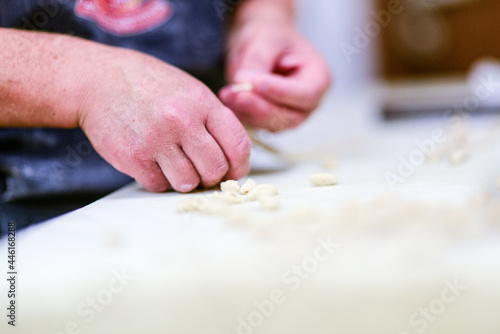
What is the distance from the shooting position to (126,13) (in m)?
0.81

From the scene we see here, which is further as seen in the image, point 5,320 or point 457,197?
point 457,197

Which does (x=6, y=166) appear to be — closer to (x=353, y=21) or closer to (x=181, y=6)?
(x=181, y=6)

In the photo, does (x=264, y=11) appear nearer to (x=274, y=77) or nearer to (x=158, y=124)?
(x=274, y=77)

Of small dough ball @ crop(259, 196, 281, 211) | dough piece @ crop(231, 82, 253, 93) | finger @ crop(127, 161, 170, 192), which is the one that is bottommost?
finger @ crop(127, 161, 170, 192)

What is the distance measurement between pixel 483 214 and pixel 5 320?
368 millimetres

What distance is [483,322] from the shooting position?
1.01 feet

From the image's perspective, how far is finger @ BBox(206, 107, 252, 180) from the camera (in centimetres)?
53

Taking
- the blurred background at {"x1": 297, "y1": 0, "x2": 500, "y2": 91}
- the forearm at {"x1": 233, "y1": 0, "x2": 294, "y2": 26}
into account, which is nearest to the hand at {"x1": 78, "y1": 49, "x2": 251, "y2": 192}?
the forearm at {"x1": 233, "y1": 0, "x2": 294, "y2": 26}

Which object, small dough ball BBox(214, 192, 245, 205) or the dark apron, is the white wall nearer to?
the dark apron

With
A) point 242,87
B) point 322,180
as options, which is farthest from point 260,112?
point 322,180

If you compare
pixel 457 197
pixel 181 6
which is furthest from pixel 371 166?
pixel 181 6

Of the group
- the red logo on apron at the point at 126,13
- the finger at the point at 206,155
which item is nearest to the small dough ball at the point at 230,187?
the finger at the point at 206,155

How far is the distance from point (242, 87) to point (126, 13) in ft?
0.97

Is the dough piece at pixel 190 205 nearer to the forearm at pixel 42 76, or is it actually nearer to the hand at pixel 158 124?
the hand at pixel 158 124
